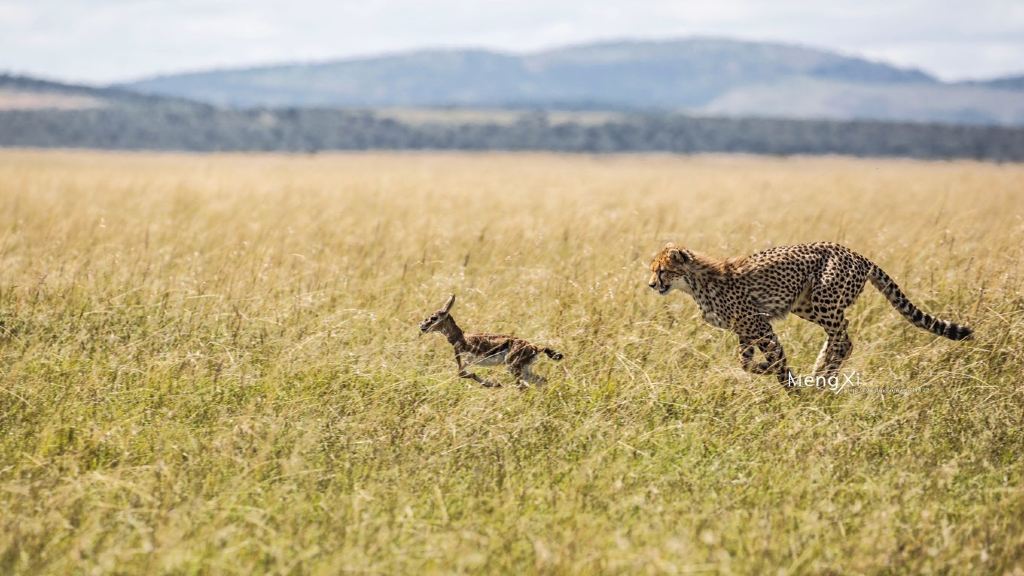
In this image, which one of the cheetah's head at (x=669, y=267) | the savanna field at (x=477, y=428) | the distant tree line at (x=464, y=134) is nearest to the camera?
the savanna field at (x=477, y=428)

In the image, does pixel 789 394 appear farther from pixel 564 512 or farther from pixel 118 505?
pixel 118 505

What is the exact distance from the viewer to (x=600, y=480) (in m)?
4.23

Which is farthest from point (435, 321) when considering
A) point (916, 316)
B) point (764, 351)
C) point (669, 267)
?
point (916, 316)

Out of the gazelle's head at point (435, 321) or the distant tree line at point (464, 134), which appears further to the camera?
the distant tree line at point (464, 134)

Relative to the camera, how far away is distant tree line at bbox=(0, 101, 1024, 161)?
219ft

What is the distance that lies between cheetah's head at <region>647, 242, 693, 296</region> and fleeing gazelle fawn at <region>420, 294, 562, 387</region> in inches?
33.3

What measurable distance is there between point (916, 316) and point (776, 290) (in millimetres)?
810

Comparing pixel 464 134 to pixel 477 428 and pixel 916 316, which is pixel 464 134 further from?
pixel 477 428

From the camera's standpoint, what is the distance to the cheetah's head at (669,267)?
5871 mm

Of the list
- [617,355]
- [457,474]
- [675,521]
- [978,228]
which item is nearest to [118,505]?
[457,474]

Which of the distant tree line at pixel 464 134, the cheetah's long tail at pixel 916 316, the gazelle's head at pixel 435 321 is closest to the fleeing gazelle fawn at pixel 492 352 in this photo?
the gazelle's head at pixel 435 321

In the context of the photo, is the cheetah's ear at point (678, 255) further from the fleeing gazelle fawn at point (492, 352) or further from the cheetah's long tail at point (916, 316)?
the cheetah's long tail at point (916, 316)

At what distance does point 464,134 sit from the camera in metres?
74.7

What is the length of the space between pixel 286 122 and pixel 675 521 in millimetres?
74476
